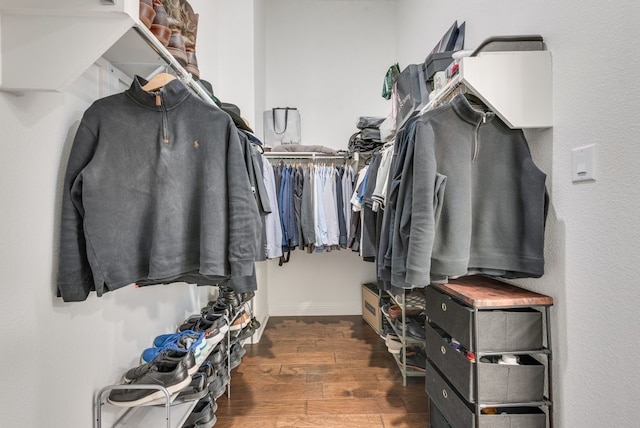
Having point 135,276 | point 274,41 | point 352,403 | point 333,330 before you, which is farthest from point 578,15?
point 274,41

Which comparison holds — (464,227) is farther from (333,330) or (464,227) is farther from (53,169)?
(333,330)

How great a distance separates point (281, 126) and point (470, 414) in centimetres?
265

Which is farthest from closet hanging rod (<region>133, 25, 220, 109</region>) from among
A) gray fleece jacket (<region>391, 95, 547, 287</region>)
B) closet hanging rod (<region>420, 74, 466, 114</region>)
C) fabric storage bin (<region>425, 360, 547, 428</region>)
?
fabric storage bin (<region>425, 360, 547, 428</region>)

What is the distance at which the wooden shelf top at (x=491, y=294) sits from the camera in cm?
105

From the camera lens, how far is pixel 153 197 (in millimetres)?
937

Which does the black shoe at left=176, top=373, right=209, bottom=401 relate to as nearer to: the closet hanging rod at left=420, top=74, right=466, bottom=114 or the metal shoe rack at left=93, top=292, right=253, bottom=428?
the metal shoe rack at left=93, top=292, right=253, bottom=428

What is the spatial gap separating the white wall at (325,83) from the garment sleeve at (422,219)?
2175 mm

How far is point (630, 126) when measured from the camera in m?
0.79

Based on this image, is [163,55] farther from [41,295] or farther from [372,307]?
[372,307]

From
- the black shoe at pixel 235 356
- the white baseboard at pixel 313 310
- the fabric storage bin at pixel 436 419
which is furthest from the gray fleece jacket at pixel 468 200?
the white baseboard at pixel 313 310

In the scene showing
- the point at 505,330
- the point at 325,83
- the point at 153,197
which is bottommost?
the point at 505,330

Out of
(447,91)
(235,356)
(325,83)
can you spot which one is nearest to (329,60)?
(325,83)

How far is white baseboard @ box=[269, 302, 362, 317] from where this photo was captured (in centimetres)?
310

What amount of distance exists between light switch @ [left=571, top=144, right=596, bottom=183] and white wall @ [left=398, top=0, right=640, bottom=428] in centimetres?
2
